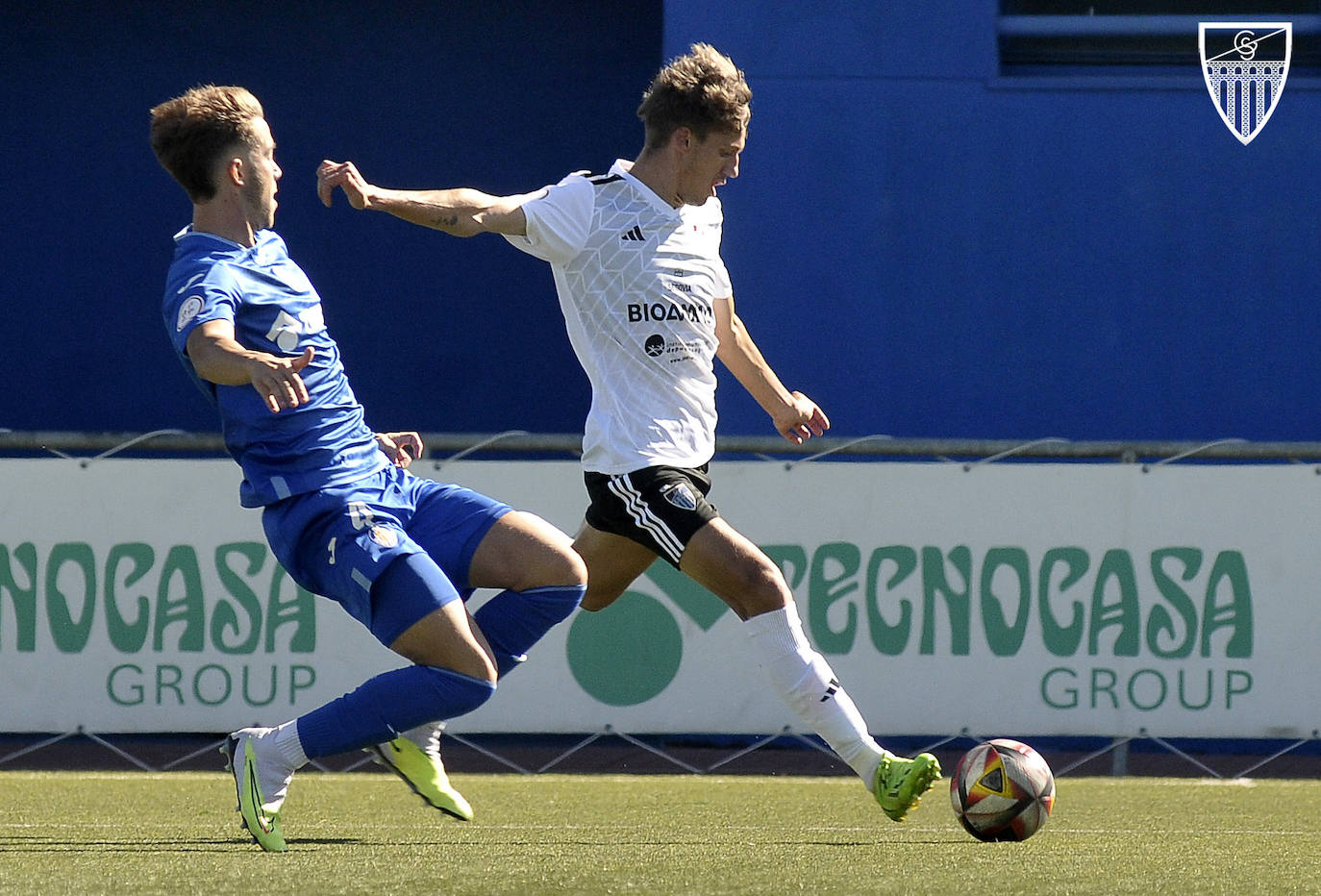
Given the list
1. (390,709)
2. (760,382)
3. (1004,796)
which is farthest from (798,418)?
(390,709)

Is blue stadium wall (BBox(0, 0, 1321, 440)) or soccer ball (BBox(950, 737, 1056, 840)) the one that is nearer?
soccer ball (BBox(950, 737, 1056, 840))

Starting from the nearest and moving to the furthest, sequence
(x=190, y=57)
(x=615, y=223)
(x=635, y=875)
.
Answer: (x=635, y=875) → (x=615, y=223) → (x=190, y=57)

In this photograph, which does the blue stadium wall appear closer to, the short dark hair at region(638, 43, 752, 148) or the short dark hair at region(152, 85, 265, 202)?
the short dark hair at region(638, 43, 752, 148)

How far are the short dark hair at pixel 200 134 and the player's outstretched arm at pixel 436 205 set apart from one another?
0.75 ft

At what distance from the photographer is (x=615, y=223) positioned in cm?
498

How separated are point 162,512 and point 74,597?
1.55ft

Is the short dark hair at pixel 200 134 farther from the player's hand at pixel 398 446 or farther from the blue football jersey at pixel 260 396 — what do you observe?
the player's hand at pixel 398 446

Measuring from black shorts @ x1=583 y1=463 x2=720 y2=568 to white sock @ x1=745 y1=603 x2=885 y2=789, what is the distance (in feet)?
1.00

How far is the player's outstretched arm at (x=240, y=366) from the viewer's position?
3.72m

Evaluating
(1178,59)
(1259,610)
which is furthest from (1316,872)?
(1178,59)

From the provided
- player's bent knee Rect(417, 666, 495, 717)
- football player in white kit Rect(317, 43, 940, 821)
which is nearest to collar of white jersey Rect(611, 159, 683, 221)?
football player in white kit Rect(317, 43, 940, 821)

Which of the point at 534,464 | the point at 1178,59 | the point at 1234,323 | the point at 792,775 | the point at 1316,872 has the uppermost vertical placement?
the point at 1178,59

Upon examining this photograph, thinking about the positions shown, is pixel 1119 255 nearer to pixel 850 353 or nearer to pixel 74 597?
pixel 850 353

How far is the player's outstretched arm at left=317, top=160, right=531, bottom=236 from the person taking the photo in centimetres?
420
